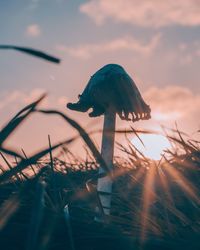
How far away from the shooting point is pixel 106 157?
4.36 meters

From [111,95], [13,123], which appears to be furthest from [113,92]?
[13,123]

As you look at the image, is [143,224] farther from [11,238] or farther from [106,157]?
[106,157]

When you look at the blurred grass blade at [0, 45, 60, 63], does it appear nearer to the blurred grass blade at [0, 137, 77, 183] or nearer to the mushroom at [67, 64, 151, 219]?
the blurred grass blade at [0, 137, 77, 183]

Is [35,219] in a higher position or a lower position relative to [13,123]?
lower

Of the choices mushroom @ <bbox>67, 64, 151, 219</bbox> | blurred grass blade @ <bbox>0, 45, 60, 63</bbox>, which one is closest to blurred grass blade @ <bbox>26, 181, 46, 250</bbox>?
blurred grass blade @ <bbox>0, 45, 60, 63</bbox>

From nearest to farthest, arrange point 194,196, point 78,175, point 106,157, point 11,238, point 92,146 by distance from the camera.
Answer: point 92,146, point 11,238, point 194,196, point 78,175, point 106,157

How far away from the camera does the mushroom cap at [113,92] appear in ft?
14.9

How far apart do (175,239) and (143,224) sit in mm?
118

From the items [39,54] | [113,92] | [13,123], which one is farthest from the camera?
[113,92]

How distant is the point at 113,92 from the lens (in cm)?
457

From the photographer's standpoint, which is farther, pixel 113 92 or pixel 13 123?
pixel 113 92

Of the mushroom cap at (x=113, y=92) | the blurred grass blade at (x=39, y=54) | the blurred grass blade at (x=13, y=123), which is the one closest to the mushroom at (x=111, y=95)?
the mushroom cap at (x=113, y=92)

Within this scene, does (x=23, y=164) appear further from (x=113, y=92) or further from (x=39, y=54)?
(x=113, y=92)

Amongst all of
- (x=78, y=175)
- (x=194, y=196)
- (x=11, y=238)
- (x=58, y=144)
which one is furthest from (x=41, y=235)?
(x=78, y=175)
